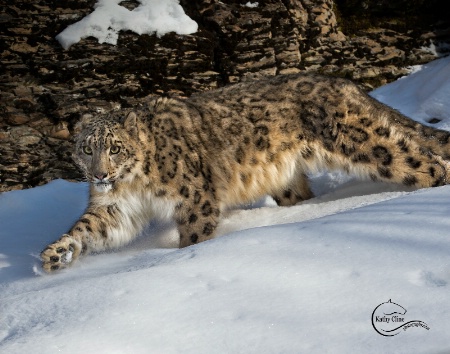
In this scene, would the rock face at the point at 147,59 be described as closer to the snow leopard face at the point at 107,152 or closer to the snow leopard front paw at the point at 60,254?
the snow leopard face at the point at 107,152

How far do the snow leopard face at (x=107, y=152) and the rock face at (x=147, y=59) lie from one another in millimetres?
3696

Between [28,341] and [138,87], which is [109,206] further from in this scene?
[138,87]

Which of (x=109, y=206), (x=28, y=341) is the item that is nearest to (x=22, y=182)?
(x=109, y=206)

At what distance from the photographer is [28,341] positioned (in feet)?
10.3

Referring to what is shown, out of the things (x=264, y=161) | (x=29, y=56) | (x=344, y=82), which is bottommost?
(x=264, y=161)

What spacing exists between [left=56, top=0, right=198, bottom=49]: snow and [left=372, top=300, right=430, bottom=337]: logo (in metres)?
8.03

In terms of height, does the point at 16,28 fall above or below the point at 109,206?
above

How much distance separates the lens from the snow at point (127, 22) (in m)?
10.1

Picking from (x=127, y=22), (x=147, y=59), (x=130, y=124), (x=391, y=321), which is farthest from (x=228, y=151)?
(x=127, y=22)

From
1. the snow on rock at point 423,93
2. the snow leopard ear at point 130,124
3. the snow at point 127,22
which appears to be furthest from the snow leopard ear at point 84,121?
the snow on rock at point 423,93

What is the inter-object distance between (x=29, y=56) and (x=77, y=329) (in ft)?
24.8

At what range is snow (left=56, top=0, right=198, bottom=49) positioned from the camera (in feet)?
33.2

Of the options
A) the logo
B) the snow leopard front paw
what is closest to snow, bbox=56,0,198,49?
the snow leopard front paw

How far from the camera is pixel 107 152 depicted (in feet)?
19.1
